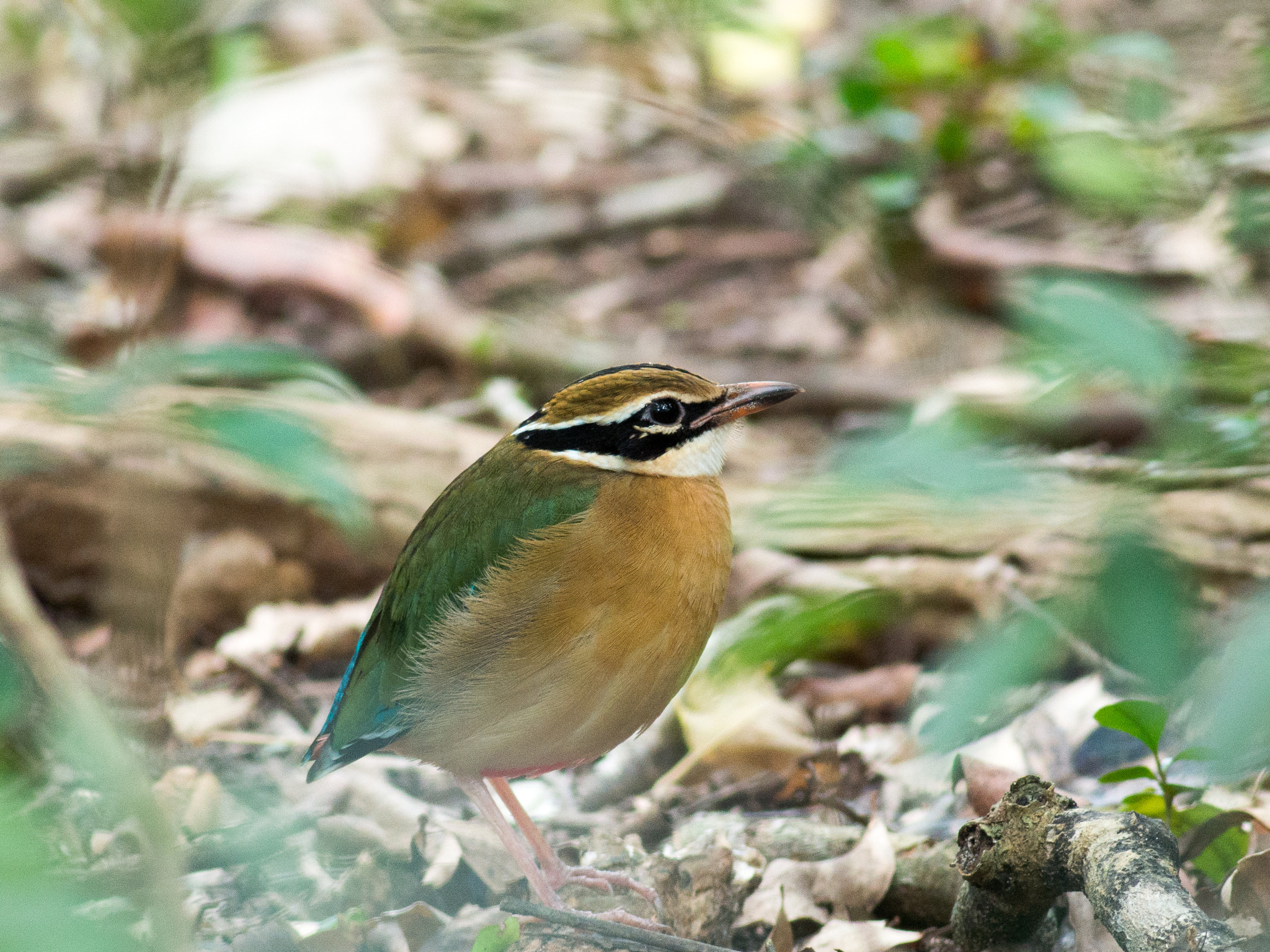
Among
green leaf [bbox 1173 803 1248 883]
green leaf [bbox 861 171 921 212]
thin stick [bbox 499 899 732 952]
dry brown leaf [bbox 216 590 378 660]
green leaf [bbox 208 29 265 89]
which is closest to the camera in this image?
thin stick [bbox 499 899 732 952]

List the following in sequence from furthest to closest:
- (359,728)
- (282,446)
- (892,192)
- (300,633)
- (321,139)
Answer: (321,139), (892,192), (300,633), (359,728), (282,446)

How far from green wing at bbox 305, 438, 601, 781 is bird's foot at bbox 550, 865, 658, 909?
0.65m

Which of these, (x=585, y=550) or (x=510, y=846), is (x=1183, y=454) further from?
(x=510, y=846)

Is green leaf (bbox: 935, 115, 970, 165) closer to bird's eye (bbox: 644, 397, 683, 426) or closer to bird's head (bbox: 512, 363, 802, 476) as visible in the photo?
bird's head (bbox: 512, 363, 802, 476)

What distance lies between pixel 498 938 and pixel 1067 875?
4.54ft

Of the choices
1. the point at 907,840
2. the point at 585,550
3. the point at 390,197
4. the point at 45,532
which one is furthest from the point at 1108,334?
the point at 390,197

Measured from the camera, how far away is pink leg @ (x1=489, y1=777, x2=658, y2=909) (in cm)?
361

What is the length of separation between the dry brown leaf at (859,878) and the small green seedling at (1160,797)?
2.14 feet

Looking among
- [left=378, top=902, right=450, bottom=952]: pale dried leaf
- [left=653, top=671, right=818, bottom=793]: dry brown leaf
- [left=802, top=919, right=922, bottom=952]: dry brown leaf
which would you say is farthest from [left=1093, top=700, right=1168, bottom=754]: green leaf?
[left=378, top=902, right=450, bottom=952]: pale dried leaf

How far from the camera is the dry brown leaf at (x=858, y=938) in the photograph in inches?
127

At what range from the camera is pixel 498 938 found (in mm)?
3143

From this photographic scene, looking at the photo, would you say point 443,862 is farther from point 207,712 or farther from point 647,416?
point 207,712

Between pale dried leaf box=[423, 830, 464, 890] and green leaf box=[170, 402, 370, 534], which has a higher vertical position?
green leaf box=[170, 402, 370, 534]

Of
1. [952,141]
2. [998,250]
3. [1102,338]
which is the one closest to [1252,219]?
[1102,338]
